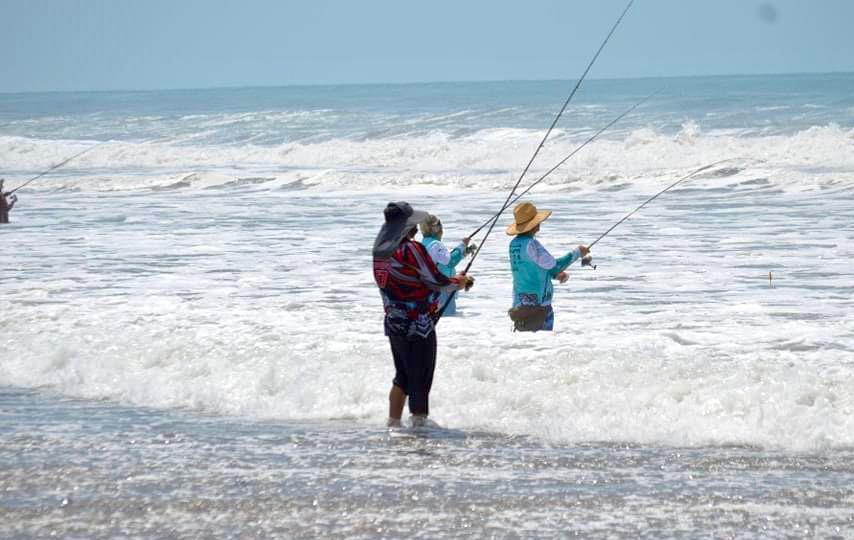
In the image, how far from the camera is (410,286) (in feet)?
18.5

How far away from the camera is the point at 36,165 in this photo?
37.7m

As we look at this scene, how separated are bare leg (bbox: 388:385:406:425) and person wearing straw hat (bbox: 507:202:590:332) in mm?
1254

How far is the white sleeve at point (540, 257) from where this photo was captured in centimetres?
680

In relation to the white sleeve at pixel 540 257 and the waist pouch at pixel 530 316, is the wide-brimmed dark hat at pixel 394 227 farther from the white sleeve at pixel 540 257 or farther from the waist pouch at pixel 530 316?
the waist pouch at pixel 530 316

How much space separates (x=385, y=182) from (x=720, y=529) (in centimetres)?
2218

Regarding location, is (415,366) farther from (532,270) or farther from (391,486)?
(532,270)

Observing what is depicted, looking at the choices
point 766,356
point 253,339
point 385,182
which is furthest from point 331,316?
point 385,182

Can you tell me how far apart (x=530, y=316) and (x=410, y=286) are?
150cm

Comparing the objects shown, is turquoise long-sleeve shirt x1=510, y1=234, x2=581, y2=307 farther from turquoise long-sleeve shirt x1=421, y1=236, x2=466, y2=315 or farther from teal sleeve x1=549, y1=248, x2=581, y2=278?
turquoise long-sleeve shirt x1=421, y1=236, x2=466, y2=315

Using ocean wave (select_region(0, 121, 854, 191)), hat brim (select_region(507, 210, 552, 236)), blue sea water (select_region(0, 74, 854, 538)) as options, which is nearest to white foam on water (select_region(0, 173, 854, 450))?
blue sea water (select_region(0, 74, 854, 538))

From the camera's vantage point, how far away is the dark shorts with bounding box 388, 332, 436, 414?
575cm

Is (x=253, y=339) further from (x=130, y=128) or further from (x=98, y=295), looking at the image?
(x=130, y=128)

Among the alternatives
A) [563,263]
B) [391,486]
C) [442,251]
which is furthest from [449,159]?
[391,486]

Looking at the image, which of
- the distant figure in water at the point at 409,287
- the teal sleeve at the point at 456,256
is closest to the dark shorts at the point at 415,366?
the distant figure in water at the point at 409,287
